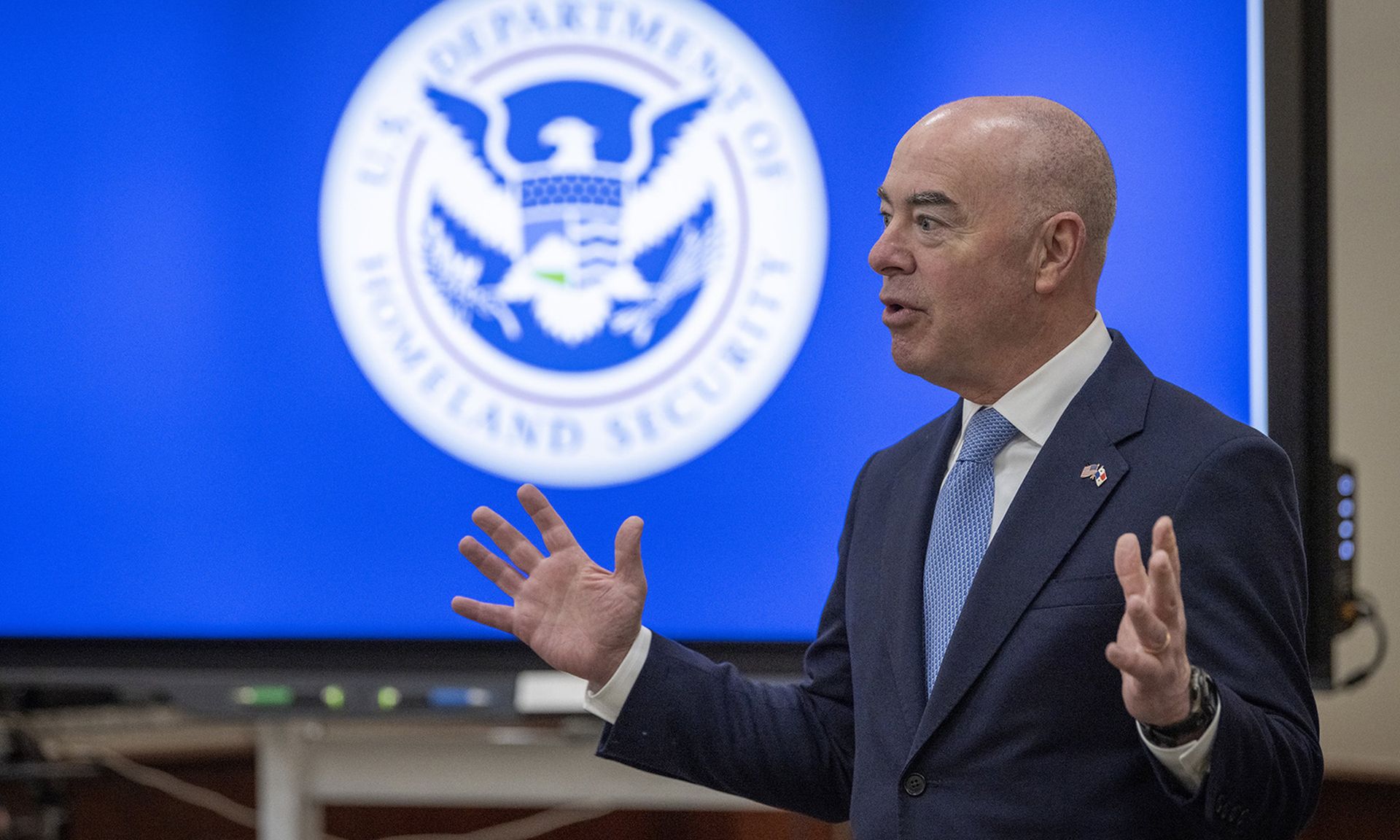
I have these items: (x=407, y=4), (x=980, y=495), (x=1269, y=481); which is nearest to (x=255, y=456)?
(x=407, y=4)

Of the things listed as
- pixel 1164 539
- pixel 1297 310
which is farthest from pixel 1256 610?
pixel 1297 310

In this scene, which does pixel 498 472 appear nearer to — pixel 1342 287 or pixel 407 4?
pixel 407 4

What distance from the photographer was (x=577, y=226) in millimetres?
2580

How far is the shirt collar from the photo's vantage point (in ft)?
4.79

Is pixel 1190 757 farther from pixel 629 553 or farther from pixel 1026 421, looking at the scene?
pixel 629 553

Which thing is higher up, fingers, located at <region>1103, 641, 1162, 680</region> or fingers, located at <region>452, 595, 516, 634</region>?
fingers, located at <region>452, 595, 516, 634</region>

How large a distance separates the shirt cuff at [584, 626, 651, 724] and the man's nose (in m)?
0.50

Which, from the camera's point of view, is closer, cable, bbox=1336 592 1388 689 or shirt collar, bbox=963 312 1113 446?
shirt collar, bbox=963 312 1113 446

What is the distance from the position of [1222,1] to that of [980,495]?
150 cm

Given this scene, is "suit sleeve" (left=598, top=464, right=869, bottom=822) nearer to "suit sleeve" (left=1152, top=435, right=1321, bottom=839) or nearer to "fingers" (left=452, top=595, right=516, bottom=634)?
"fingers" (left=452, top=595, right=516, bottom=634)

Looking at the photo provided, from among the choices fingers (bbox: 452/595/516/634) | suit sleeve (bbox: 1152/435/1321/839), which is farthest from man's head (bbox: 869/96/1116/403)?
fingers (bbox: 452/595/516/634)

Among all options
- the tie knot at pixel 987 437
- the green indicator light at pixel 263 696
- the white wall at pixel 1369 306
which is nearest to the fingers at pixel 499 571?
the tie knot at pixel 987 437

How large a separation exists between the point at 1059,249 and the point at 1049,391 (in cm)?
16

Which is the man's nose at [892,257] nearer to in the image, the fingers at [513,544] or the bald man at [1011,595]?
the bald man at [1011,595]
